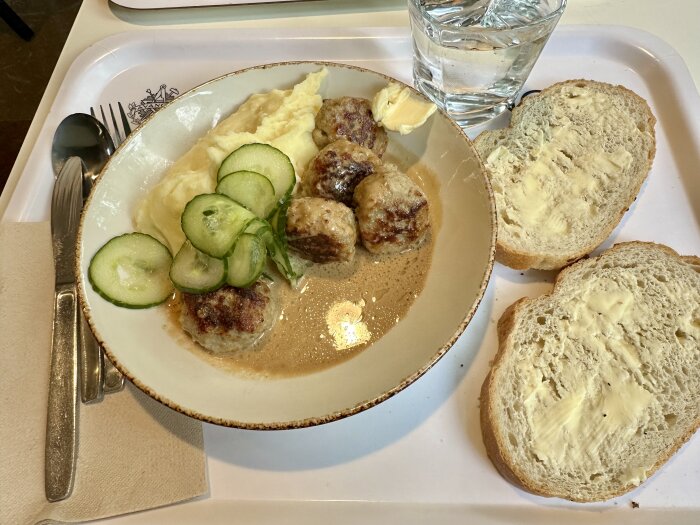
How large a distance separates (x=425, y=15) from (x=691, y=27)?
176 centimetres

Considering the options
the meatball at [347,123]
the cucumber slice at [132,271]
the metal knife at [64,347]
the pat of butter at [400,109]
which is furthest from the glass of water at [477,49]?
the metal knife at [64,347]

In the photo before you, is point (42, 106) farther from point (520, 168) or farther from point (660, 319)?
point (660, 319)

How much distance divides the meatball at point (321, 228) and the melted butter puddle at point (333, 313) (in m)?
0.12

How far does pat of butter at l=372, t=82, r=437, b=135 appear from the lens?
2236 millimetres

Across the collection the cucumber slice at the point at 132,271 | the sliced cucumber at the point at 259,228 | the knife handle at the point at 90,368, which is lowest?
the knife handle at the point at 90,368

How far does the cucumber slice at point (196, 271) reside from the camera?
6.12ft

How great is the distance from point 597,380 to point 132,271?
1.81m

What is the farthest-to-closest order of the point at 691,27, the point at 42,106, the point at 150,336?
the point at 691,27 < the point at 42,106 < the point at 150,336

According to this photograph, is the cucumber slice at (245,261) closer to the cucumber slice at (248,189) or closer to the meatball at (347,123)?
the cucumber slice at (248,189)

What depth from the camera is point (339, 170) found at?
2084 mm

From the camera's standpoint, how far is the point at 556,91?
8.53ft

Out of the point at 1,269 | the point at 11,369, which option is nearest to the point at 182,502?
the point at 11,369

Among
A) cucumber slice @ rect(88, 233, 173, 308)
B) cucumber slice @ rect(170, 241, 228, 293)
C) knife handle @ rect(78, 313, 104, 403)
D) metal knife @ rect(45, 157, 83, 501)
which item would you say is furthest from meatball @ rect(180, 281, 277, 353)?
metal knife @ rect(45, 157, 83, 501)

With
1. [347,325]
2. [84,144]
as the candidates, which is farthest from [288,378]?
[84,144]
